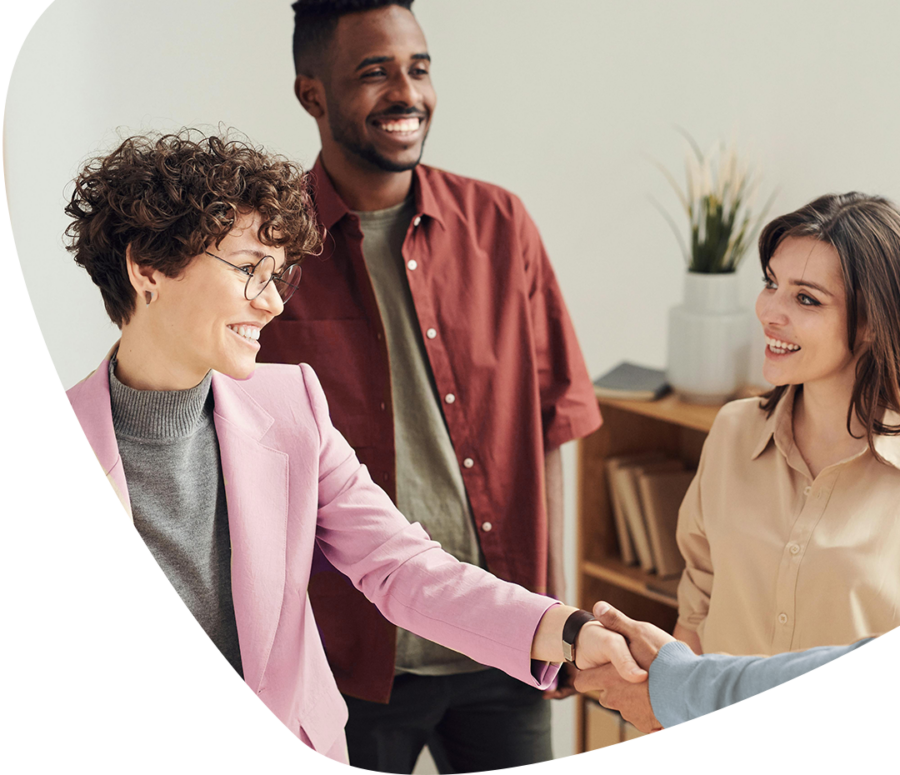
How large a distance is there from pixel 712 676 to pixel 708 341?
290 mm

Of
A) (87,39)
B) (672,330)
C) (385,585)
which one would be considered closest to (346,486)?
(385,585)

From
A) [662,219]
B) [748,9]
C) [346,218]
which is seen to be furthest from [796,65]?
[346,218]

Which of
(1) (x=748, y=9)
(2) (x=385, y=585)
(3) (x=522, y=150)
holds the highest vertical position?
(1) (x=748, y=9)

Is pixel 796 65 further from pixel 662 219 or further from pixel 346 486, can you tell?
pixel 346 486

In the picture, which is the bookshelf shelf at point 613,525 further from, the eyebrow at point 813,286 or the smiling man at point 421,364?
the eyebrow at point 813,286

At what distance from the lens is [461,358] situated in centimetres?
87

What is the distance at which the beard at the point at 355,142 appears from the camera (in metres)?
0.82

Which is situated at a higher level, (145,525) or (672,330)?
(672,330)

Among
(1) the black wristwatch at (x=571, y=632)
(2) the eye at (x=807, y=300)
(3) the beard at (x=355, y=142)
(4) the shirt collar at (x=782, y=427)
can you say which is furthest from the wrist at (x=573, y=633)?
(3) the beard at (x=355, y=142)

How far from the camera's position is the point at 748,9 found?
820 millimetres

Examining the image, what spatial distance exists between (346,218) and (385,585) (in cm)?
33

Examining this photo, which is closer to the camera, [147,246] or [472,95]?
[147,246]

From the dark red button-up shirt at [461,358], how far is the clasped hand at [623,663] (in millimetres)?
101

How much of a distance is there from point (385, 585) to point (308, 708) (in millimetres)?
137
